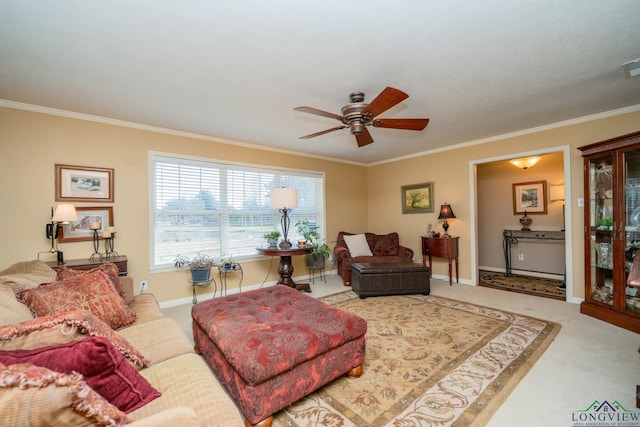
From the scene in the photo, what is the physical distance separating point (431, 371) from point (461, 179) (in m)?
3.59

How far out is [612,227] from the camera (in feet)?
9.92

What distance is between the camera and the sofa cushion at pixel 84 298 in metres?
1.59

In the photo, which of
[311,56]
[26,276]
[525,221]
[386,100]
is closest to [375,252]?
[525,221]

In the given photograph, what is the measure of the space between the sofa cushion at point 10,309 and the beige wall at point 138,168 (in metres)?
1.96

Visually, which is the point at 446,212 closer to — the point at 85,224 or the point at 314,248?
the point at 314,248

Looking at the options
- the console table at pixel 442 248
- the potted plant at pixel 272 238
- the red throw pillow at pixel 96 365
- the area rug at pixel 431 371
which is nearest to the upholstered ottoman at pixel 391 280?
the area rug at pixel 431 371

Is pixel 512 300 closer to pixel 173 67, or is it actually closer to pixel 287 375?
pixel 287 375

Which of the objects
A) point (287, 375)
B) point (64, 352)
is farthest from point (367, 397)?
point (64, 352)

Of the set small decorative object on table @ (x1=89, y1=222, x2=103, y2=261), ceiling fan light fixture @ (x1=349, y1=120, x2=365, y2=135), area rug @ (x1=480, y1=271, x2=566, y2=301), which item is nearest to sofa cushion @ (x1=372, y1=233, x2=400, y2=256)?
area rug @ (x1=480, y1=271, x2=566, y2=301)

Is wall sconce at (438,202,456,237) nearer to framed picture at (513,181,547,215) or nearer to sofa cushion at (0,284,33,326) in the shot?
framed picture at (513,181,547,215)

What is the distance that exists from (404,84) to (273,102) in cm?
133

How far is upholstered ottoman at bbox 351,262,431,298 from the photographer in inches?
155

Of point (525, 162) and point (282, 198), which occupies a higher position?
point (525, 162)

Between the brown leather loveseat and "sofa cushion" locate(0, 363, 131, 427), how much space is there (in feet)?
13.7
